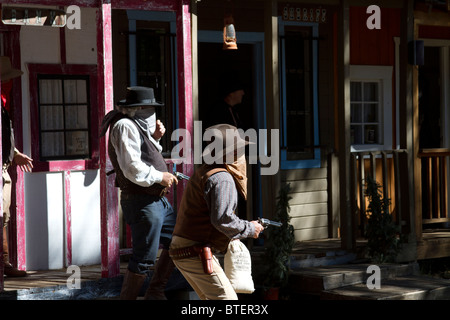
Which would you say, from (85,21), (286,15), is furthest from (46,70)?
(286,15)

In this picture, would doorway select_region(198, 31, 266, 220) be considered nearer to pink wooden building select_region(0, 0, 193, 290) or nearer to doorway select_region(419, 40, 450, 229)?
pink wooden building select_region(0, 0, 193, 290)

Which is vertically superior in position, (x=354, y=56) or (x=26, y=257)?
(x=354, y=56)

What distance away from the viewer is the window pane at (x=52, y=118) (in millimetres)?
8359

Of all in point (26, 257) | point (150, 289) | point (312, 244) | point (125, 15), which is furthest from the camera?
point (312, 244)

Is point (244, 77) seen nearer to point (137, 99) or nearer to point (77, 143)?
point (77, 143)

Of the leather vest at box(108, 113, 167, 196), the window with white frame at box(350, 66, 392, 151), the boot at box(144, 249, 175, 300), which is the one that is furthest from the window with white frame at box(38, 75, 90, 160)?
the window with white frame at box(350, 66, 392, 151)

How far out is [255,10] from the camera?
9.81m

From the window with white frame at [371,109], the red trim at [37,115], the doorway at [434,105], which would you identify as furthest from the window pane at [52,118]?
the doorway at [434,105]

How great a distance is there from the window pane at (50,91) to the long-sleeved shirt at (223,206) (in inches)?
132

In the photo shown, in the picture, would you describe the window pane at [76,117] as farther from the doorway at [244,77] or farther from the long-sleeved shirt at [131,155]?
the long-sleeved shirt at [131,155]

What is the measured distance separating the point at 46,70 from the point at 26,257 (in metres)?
1.86

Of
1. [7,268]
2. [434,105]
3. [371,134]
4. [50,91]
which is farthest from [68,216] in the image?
[434,105]

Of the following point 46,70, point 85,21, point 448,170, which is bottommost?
point 448,170

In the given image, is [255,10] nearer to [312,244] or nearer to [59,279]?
[312,244]
